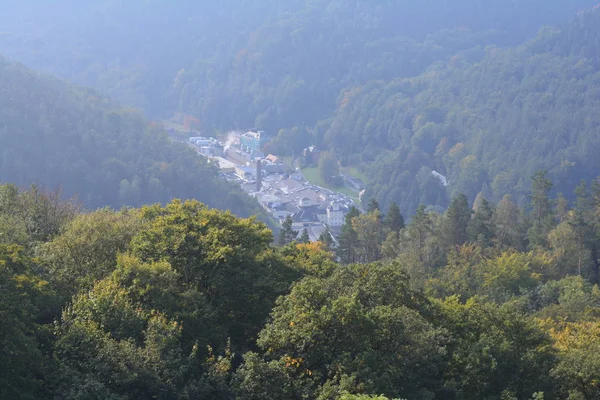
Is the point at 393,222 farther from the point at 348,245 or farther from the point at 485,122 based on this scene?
the point at 485,122

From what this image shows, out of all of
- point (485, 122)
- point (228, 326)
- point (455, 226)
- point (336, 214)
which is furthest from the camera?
point (485, 122)

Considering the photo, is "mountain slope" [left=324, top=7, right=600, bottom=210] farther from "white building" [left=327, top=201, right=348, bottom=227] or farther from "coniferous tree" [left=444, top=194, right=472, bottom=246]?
"coniferous tree" [left=444, top=194, right=472, bottom=246]

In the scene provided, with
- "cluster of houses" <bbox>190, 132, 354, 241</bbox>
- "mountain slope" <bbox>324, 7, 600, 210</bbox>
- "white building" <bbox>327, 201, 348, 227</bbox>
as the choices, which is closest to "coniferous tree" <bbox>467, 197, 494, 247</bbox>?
"cluster of houses" <bbox>190, 132, 354, 241</bbox>

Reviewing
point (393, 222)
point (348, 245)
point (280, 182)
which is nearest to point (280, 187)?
point (280, 182)

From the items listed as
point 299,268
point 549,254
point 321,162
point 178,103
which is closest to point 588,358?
point 299,268

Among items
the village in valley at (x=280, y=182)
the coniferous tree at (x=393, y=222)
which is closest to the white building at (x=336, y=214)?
the village in valley at (x=280, y=182)

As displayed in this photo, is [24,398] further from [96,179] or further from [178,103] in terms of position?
[178,103]

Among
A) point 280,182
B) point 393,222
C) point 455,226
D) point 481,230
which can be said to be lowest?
point 481,230
